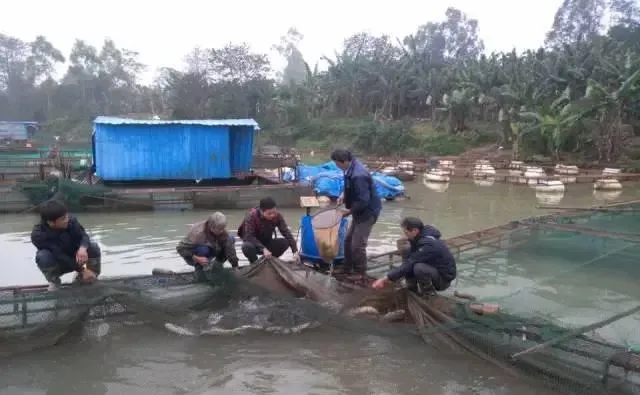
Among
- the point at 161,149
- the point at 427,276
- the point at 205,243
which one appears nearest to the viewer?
the point at 427,276

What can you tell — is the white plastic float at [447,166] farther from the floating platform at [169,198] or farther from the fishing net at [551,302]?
the fishing net at [551,302]

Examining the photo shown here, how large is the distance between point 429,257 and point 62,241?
350 cm

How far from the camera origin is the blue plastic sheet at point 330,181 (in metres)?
15.4

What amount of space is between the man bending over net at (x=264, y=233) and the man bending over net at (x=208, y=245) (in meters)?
0.33

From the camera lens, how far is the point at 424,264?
498cm

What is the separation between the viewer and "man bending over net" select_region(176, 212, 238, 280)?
558 centimetres

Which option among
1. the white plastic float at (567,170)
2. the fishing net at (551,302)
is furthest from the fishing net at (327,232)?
the white plastic float at (567,170)

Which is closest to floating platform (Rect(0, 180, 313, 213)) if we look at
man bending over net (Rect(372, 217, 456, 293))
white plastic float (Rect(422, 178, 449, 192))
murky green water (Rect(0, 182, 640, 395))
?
white plastic float (Rect(422, 178, 449, 192))

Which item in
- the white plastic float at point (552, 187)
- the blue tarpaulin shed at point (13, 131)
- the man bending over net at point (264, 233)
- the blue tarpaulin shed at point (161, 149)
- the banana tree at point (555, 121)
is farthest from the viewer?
the blue tarpaulin shed at point (13, 131)

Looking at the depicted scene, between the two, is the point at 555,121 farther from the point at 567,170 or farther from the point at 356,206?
the point at 356,206

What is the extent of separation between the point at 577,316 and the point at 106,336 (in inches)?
198

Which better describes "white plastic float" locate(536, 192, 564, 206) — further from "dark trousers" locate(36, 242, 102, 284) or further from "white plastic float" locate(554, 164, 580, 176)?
"dark trousers" locate(36, 242, 102, 284)

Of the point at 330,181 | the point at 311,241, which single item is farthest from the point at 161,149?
the point at 311,241

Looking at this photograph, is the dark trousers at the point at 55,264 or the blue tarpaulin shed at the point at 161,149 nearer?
the dark trousers at the point at 55,264
